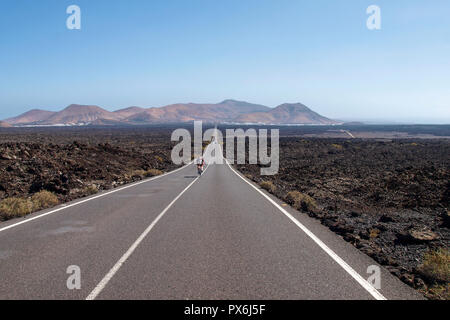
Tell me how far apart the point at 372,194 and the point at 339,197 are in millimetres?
1751

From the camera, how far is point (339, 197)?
718 inches

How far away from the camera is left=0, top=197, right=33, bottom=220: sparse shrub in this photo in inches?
429

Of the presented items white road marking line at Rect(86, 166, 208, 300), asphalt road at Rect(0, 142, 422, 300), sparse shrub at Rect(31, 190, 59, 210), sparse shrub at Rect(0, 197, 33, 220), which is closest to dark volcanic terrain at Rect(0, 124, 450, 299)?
sparse shrub at Rect(0, 197, 33, 220)

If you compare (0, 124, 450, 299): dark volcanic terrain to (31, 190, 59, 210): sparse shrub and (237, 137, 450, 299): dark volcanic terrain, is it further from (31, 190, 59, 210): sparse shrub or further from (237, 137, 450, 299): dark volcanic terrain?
(31, 190, 59, 210): sparse shrub

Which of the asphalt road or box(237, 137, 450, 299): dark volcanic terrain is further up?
the asphalt road

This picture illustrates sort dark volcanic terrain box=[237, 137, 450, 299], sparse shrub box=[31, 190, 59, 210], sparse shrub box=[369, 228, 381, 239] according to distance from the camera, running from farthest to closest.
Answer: sparse shrub box=[31, 190, 59, 210]
sparse shrub box=[369, 228, 381, 239]
dark volcanic terrain box=[237, 137, 450, 299]

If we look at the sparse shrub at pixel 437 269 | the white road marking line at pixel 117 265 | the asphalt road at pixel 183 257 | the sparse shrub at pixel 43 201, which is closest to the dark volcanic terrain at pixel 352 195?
the sparse shrub at pixel 437 269

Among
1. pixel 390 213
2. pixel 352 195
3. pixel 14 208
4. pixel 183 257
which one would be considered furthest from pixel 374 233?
pixel 14 208

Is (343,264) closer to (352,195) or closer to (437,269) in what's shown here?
(437,269)

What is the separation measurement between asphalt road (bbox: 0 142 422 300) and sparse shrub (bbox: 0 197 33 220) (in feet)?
1.94

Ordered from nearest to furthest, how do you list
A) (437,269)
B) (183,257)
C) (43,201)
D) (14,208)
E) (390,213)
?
1. (437,269)
2. (183,257)
3. (14,208)
4. (43,201)
5. (390,213)

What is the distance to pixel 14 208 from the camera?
11.4 metres

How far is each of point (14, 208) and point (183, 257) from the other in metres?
7.31
